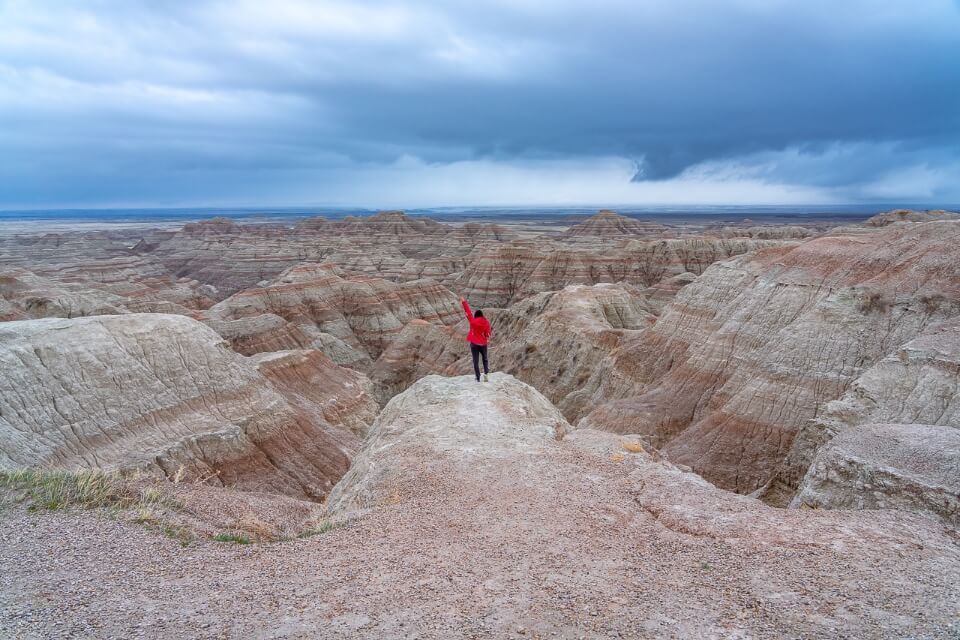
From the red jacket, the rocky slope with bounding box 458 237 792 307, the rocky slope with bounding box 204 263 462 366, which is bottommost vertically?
the rocky slope with bounding box 204 263 462 366

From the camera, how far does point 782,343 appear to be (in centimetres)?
2270

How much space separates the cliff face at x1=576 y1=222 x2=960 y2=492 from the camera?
2052 centimetres

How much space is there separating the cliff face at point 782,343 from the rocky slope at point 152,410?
1544 centimetres

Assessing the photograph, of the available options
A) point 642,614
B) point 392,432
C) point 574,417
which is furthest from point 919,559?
point 574,417

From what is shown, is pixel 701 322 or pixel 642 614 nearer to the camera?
pixel 642 614

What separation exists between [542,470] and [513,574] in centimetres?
374

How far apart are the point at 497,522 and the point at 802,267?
2380 cm

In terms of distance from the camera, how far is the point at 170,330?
2334 centimetres

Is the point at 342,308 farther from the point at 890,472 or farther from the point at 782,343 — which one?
the point at 890,472

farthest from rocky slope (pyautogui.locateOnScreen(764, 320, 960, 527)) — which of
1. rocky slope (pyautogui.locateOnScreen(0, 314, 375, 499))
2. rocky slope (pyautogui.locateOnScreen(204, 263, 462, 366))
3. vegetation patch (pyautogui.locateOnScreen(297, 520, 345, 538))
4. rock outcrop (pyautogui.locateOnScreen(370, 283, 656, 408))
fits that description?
rocky slope (pyautogui.locateOnScreen(204, 263, 462, 366))

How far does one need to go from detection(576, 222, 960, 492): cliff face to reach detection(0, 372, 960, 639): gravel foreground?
44.9 feet

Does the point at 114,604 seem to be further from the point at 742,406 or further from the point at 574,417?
the point at 574,417

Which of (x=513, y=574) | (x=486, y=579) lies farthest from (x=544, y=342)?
(x=486, y=579)

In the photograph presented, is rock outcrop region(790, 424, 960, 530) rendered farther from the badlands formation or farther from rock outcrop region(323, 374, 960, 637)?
rock outcrop region(323, 374, 960, 637)
